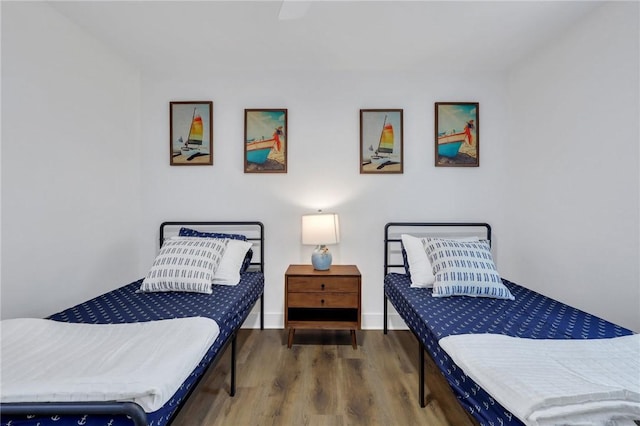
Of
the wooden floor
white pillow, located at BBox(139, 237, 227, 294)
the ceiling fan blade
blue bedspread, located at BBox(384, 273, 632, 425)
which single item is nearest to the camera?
blue bedspread, located at BBox(384, 273, 632, 425)

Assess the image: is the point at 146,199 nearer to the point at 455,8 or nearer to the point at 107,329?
the point at 107,329

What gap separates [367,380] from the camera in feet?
7.02

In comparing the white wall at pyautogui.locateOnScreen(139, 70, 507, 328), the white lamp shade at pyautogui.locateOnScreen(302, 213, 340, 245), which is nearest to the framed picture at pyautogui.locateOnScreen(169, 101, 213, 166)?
the white wall at pyautogui.locateOnScreen(139, 70, 507, 328)

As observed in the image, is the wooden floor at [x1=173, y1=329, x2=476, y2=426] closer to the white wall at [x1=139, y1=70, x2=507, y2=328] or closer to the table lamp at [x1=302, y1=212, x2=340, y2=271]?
the white wall at [x1=139, y1=70, x2=507, y2=328]

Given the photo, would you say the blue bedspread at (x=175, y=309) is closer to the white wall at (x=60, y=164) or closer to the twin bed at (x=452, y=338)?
the twin bed at (x=452, y=338)

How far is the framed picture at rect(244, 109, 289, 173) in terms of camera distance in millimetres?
3045

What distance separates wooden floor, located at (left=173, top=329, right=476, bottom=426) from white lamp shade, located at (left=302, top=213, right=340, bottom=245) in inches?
33.8

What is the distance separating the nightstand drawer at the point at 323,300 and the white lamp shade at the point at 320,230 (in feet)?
1.43

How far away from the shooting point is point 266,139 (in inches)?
120

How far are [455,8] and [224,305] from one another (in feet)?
7.78

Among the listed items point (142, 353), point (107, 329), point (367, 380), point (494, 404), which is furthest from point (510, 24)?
point (107, 329)

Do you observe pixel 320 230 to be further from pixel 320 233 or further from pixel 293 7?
pixel 293 7

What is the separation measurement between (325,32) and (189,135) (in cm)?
157

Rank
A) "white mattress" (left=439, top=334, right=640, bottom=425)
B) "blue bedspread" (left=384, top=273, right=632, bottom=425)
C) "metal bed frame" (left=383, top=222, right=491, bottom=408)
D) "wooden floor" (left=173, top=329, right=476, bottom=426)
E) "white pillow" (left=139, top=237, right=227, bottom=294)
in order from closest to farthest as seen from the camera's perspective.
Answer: "white mattress" (left=439, top=334, right=640, bottom=425) < "blue bedspread" (left=384, top=273, right=632, bottom=425) < "wooden floor" (left=173, top=329, right=476, bottom=426) < "white pillow" (left=139, top=237, right=227, bottom=294) < "metal bed frame" (left=383, top=222, right=491, bottom=408)
